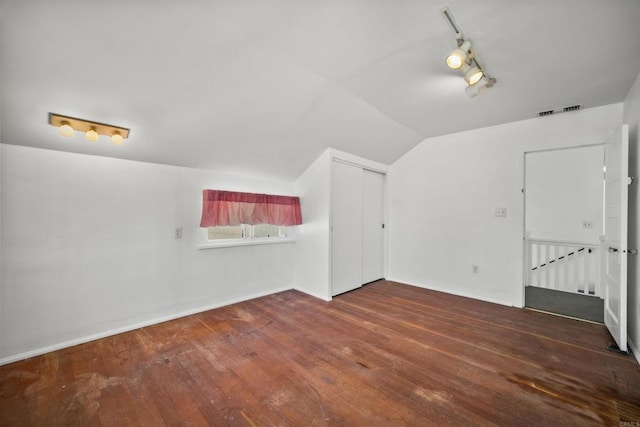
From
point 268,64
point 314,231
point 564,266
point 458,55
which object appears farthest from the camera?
point 564,266

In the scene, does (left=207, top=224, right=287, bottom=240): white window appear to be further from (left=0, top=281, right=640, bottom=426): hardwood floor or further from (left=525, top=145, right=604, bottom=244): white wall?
(left=525, top=145, right=604, bottom=244): white wall

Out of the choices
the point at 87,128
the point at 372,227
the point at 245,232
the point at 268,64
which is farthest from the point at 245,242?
the point at 268,64

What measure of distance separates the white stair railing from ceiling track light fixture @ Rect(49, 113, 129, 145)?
18.0ft

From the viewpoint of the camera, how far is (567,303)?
339cm

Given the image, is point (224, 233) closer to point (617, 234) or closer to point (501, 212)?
point (501, 212)

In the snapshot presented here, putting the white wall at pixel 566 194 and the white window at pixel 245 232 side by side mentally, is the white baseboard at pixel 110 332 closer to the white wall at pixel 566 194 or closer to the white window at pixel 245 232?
the white window at pixel 245 232

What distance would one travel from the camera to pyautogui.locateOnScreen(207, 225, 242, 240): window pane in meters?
3.39

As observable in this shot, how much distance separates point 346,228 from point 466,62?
8.37ft

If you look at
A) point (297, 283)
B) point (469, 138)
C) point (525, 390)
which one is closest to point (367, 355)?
point (525, 390)

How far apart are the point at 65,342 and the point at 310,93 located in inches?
135

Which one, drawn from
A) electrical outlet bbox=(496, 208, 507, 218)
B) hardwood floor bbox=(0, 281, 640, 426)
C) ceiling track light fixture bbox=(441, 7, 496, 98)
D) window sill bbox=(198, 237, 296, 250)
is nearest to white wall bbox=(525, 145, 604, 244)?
electrical outlet bbox=(496, 208, 507, 218)

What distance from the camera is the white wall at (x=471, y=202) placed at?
3.14 m

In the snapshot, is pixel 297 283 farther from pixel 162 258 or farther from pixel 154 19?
pixel 154 19

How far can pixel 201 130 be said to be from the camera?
2566mm
